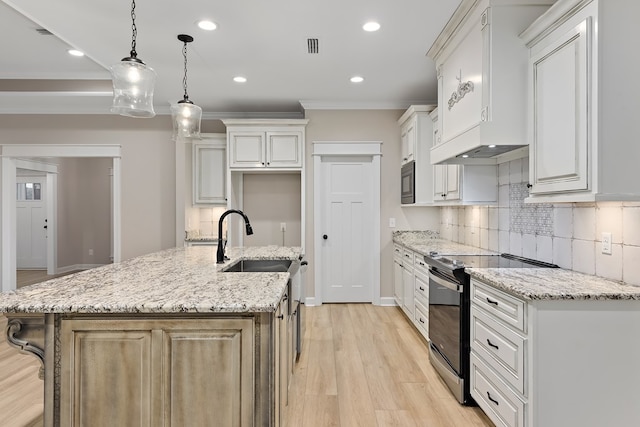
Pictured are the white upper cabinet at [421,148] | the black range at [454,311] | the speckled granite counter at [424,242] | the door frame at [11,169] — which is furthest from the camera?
the door frame at [11,169]

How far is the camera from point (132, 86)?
2.26 metres

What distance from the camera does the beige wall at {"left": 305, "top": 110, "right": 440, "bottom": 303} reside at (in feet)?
16.3

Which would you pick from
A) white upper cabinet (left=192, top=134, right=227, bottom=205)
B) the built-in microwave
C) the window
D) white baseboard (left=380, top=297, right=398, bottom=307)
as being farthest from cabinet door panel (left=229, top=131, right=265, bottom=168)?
the window

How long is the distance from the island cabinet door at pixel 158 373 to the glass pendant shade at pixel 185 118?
186 cm

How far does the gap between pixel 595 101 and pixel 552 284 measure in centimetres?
93

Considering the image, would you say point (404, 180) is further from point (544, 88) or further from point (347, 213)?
point (544, 88)

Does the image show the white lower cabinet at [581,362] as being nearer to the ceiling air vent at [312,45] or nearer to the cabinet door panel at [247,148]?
the ceiling air vent at [312,45]

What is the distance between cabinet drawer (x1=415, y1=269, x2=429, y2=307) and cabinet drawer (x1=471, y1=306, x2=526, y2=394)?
1.04 metres

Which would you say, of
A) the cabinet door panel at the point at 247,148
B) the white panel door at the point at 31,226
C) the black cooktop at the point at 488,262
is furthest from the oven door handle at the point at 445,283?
the white panel door at the point at 31,226

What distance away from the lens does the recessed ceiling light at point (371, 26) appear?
2.88 meters

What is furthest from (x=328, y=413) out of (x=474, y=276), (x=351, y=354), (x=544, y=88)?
(x=544, y=88)

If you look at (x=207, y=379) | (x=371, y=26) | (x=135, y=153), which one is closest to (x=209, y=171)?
(x=135, y=153)

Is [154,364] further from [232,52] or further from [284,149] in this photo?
[284,149]

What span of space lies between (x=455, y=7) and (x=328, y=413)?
2.92 meters
